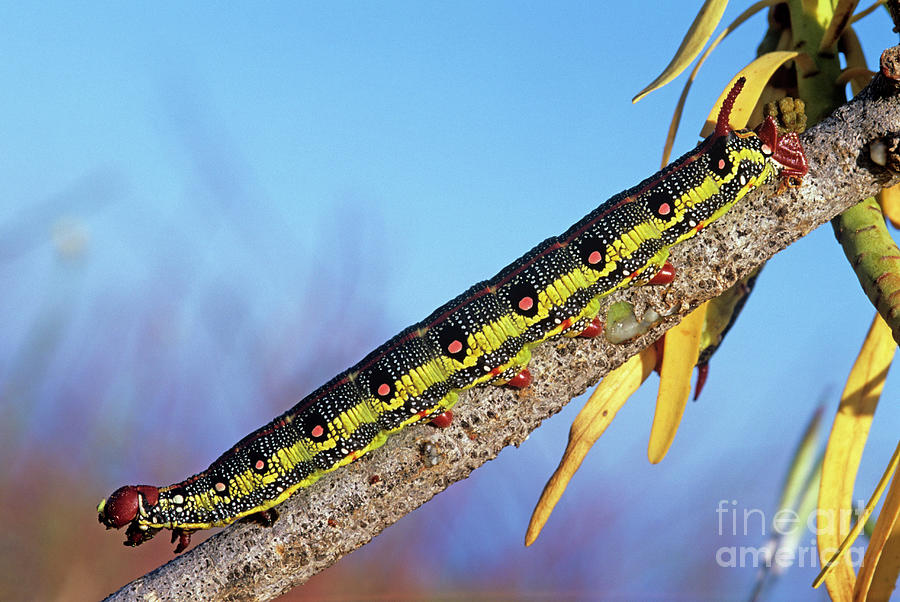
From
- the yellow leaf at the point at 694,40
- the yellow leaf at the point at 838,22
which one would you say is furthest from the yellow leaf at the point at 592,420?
the yellow leaf at the point at 838,22

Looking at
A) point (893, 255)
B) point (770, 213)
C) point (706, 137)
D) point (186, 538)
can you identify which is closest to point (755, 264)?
point (770, 213)

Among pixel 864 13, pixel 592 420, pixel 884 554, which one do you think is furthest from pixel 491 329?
pixel 864 13

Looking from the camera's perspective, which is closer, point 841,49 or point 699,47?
point 699,47

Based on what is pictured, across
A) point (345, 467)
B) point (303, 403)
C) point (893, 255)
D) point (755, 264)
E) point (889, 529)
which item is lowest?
point (889, 529)

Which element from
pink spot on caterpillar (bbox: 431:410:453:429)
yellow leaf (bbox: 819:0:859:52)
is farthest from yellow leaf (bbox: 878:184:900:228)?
pink spot on caterpillar (bbox: 431:410:453:429)

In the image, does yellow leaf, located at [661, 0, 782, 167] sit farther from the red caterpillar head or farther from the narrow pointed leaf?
the red caterpillar head

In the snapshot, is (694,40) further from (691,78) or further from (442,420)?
(442,420)

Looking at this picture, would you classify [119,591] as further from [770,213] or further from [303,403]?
[770,213]
